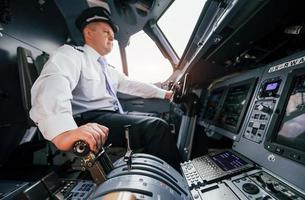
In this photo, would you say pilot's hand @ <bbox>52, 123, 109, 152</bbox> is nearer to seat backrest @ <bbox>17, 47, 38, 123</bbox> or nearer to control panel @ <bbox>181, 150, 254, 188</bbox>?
control panel @ <bbox>181, 150, 254, 188</bbox>

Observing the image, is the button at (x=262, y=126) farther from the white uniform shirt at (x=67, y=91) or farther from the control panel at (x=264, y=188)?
the white uniform shirt at (x=67, y=91)

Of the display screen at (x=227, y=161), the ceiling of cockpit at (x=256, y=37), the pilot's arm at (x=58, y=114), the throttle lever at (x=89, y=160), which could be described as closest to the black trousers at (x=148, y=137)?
the display screen at (x=227, y=161)

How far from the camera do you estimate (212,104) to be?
1.94 m

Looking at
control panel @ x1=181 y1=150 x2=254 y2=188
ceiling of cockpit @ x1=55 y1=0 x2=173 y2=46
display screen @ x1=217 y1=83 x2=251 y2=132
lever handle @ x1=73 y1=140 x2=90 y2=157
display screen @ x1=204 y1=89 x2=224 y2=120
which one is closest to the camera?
lever handle @ x1=73 y1=140 x2=90 y2=157

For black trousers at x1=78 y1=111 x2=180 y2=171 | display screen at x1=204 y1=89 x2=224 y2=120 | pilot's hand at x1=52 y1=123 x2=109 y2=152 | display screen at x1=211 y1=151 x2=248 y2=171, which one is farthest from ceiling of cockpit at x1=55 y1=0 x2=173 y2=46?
display screen at x1=211 y1=151 x2=248 y2=171

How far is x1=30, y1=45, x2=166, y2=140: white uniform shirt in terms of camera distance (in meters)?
0.95

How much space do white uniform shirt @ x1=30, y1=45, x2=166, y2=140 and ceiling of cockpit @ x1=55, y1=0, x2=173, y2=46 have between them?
1.69 meters

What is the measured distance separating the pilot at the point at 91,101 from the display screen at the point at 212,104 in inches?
17.3

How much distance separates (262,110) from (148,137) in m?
0.77

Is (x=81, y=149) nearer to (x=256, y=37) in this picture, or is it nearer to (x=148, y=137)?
(x=148, y=137)

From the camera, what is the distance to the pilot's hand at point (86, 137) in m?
0.73

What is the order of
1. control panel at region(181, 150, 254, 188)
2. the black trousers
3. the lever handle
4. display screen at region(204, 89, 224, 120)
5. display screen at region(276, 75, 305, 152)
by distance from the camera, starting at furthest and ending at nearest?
display screen at region(204, 89, 224, 120)
the black trousers
control panel at region(181, 150, 254, 188)
display screen at region(276, 75, 305, 152)
the lever handle

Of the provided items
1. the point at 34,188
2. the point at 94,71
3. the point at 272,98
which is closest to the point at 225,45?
the point at 272,98

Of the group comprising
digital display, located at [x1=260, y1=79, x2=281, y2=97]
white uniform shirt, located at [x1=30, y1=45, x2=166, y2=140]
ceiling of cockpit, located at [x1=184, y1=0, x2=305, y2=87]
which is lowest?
white uniform shirt, located at [x1=30, y1=45, x2=166, y2=140]
